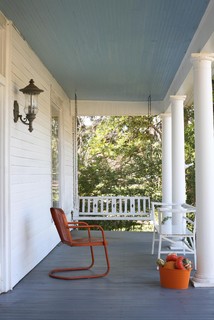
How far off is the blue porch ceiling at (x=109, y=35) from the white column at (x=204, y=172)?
50cm

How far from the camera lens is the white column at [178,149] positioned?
6.81m

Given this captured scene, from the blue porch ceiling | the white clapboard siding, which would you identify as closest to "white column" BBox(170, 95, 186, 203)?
the blue porch ceiling

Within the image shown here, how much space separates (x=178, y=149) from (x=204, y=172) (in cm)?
249

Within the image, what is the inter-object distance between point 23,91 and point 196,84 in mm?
1834

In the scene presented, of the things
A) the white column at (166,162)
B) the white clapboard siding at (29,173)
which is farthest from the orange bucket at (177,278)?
Answer: the white column at (166,162)

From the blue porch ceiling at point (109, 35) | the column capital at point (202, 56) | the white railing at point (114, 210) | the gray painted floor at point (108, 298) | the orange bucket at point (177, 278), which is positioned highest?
the blue porch ceiling at point (109, 35)

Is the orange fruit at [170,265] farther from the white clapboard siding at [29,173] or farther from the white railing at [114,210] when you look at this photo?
the white railing at [114,210]

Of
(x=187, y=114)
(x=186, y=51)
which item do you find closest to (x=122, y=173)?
(x=187, y=114)

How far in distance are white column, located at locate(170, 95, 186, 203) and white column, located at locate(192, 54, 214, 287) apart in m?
2.24

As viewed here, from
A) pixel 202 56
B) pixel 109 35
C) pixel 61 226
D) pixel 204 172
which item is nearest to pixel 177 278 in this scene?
pixel 204 172

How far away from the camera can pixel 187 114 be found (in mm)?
12469

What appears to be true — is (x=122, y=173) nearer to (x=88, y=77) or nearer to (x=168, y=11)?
(x=88, y=77)

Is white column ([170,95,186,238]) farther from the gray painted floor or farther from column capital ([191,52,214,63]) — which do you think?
column capital ([191,52,214,63])

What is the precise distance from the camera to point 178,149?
22.8 feet
